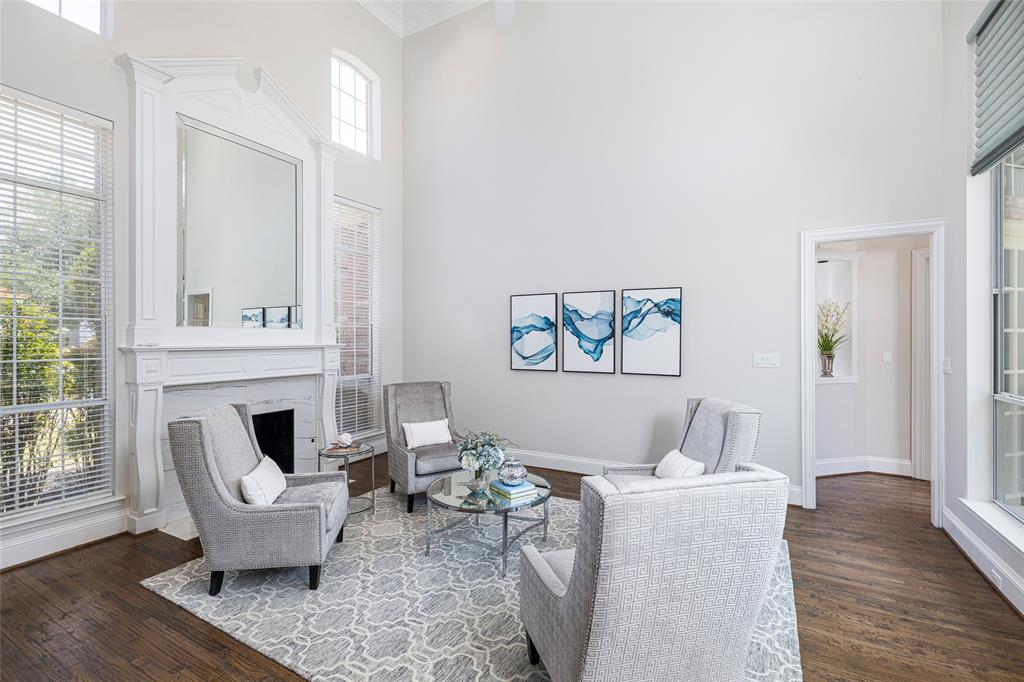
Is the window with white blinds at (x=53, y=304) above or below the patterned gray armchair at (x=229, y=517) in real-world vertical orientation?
above

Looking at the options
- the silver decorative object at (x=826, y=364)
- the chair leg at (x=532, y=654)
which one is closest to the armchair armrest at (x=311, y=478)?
the chair leg at (x=532, y=654)

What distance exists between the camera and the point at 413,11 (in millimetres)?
5754

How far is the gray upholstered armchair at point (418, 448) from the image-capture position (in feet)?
12.5

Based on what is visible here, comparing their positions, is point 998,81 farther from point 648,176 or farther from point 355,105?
point 355,105

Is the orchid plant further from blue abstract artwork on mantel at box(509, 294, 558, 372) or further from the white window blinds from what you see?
blue abstract artwork on mantel at box(509, 294, 558, 372)

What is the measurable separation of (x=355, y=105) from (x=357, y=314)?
7.93 ft

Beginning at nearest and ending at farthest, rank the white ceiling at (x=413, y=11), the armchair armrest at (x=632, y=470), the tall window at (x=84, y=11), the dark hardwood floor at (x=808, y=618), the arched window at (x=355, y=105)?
1. the dark hardwood floor at (x=808, y=618)
2. the tall window at (x=84, y=11)
3. the armchair armrest at (x=632, y=470)
4. the arched window at (x=355, y=105)
5. the white ceiling at (x=413, y=11)

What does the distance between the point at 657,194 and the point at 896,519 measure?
3.27m

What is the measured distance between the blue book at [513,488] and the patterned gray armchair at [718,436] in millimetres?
734

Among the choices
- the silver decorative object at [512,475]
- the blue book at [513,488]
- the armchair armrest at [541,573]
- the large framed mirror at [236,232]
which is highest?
the large framed mirror at [236,232]

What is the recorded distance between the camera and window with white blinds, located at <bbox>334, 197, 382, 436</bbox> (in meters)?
5.30

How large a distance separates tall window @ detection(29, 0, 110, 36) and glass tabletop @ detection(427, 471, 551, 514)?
3893 mm

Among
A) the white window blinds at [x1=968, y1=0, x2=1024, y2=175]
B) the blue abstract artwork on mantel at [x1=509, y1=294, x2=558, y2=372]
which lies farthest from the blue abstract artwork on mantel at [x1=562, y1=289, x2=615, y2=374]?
the white window blinds at [x1=968, y1=0, x2=1024, y2=175]

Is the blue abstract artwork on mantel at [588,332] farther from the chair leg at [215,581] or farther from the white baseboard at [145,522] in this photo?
the white baseboard at [145,522]
